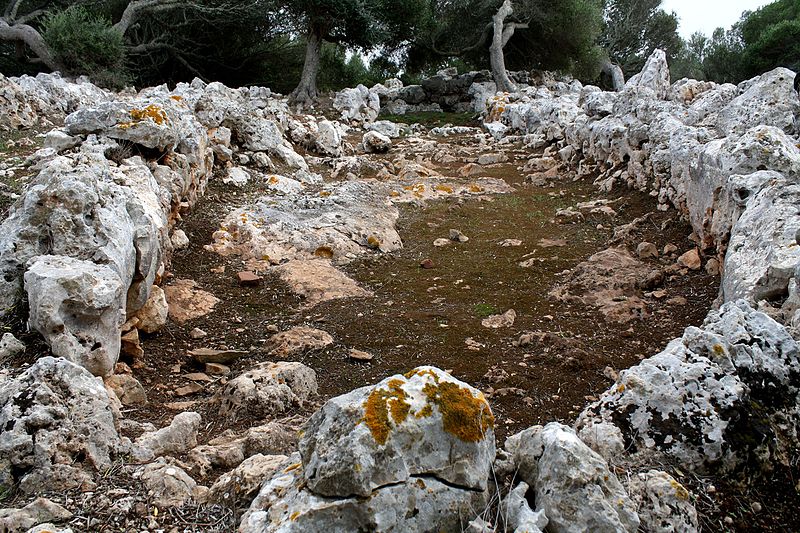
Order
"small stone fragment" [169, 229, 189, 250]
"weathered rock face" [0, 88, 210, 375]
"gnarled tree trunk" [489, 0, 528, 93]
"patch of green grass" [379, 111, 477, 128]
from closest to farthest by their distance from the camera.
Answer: "weathered rock face" [0, 88, 210, 375] < "small stone fragment" [169, 229, 189, 250] < "patch of green grass" [379, 111, 477, 128] < "gnarled tree trunk" [489, 0, 528, 93]

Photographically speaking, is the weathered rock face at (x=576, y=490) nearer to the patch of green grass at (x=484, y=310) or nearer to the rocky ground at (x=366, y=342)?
the rocky ground at (x=366, y=342)

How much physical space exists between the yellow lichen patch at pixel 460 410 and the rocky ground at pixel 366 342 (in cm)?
1

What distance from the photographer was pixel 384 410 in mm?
2525

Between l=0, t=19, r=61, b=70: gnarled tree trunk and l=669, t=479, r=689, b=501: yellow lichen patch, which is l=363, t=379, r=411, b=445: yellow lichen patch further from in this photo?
l=0, t=19, r=61, b=70: gnarled tree trunk

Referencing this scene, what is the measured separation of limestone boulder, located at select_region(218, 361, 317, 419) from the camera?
4246 millimetres

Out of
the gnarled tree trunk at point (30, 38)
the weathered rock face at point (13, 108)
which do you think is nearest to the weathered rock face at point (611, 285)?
the weathered rock face at point (13, 108)

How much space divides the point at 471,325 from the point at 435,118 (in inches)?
668

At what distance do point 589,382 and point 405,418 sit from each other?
8.65 ft

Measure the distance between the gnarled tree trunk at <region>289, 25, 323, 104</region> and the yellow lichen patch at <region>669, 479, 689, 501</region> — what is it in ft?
65.7

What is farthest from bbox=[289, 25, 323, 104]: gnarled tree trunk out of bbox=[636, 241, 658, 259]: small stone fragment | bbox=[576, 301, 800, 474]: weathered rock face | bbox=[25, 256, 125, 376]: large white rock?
bbox=[576, 301, 800, 474]: weathered rock face

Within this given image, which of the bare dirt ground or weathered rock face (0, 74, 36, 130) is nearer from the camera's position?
the bare dirt ground

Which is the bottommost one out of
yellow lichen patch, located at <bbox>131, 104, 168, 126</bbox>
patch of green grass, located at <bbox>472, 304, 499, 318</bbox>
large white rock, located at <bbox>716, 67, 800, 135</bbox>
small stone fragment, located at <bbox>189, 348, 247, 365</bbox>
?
small stone fragment, located at <bbox>189, 348, 247, 365</bbox>

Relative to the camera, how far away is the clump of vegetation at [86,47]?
1678 centimetres

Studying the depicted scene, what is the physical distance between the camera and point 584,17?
24.4m
